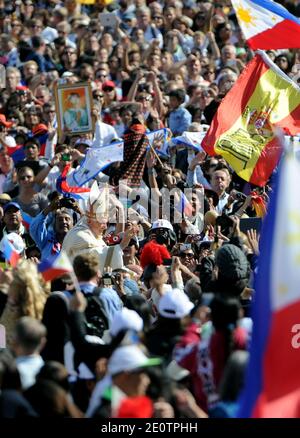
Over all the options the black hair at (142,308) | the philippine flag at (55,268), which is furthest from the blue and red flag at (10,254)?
the black hair at (142,308)

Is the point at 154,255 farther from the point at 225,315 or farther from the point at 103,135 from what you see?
the point at 103,135

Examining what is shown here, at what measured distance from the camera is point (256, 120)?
12.7m

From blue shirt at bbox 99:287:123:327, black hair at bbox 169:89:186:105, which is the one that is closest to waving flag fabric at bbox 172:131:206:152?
black hair at bbox 169:89:186:105

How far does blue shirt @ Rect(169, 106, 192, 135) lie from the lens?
51.5 feet

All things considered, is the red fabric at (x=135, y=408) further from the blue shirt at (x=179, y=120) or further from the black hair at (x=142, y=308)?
the blue shirt at (x=179, y=120)

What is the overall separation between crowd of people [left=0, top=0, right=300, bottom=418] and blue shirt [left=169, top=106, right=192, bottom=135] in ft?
0.06

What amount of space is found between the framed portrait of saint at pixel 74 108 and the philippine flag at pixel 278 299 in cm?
816

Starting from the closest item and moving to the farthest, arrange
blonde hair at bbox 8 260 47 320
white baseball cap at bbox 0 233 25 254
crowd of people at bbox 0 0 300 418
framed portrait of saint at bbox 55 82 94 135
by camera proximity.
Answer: crowd of people at bbox 0 0 300 418 → blonde hair at bbox 8 260 47 320 → white baseball cap at bbox 0 233 25 254 → framed portrait of saint at bbox 55 82 94 135

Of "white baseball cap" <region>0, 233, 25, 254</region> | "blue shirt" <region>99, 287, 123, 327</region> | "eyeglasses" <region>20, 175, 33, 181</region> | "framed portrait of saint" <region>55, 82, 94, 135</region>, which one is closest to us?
"blue shirt" <region>99, 287, 123, 327</region>

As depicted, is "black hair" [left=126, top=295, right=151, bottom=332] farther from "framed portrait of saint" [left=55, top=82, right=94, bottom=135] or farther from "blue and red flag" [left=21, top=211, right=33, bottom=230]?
"framed portrait of saint" [left=55, top=82, right=94, bottom=135]

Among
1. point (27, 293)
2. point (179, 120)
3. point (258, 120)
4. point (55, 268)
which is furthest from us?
point (179, 120)

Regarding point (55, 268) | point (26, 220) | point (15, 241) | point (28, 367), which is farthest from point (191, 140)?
point (28, 367)

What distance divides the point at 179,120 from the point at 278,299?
903 cm

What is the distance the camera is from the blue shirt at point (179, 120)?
51.5 ft
